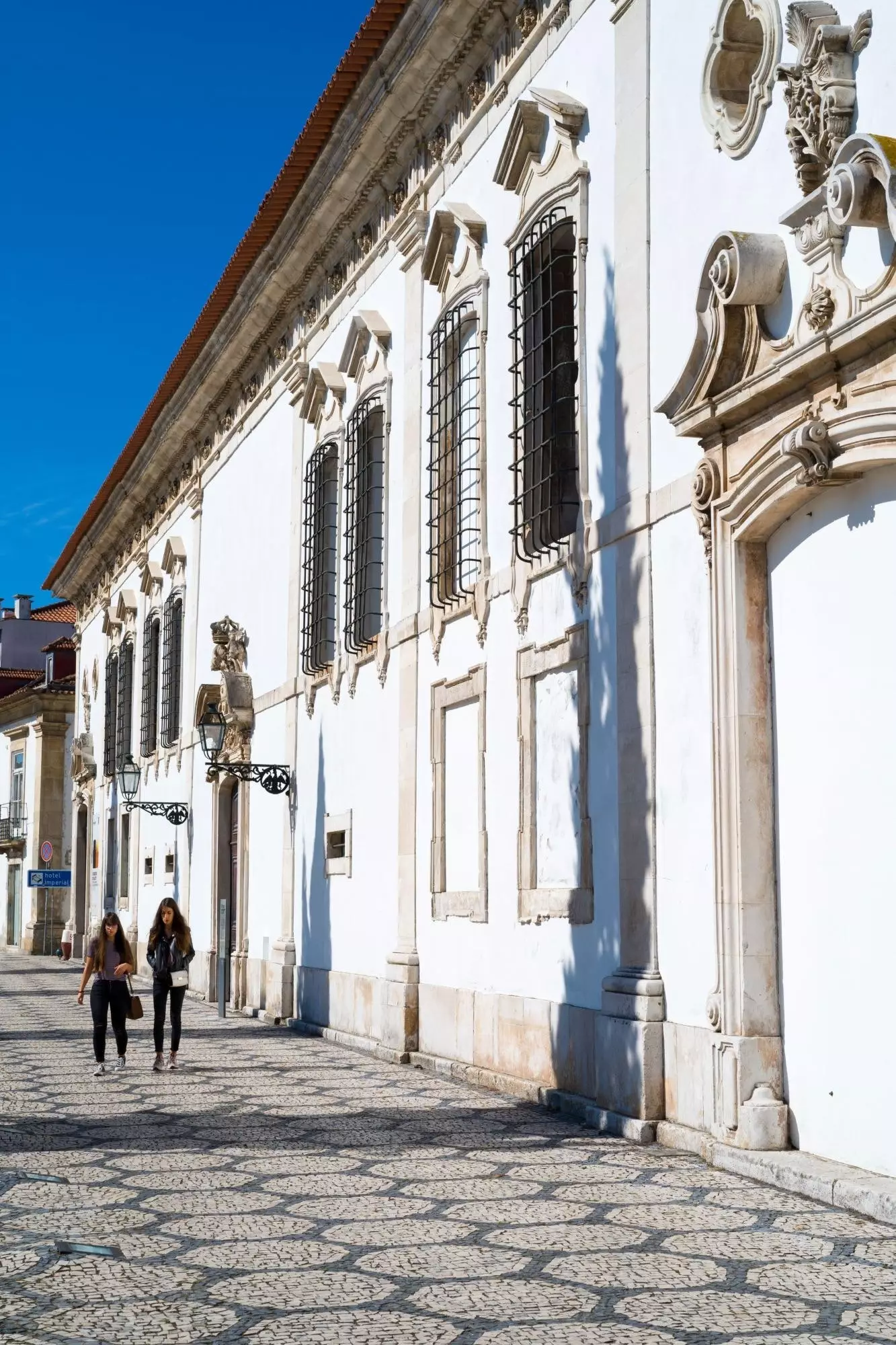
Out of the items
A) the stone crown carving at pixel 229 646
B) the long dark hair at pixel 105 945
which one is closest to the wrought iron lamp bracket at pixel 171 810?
the stone crown carving at pixel 229 646

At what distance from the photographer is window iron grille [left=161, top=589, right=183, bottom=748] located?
22.6 m

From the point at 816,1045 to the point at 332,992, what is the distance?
7.91 meters

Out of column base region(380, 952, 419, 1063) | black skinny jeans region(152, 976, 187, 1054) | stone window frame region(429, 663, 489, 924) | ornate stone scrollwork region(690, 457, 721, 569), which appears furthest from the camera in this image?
column base region(380, 952, 419, 1063)

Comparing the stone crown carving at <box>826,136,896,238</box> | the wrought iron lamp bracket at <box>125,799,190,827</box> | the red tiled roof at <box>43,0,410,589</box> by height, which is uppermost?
the red tiled roof at <box>43,0,410,589</box>

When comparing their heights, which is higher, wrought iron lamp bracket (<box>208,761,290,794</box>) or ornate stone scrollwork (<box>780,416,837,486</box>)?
ornate stone scrollwork (<box>780,416,837,486</box>)

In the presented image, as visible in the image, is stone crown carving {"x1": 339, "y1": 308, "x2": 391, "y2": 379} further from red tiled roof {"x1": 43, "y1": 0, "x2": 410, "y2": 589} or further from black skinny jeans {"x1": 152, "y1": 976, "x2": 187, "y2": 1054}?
black skinny jeans {"x1": 152, "y1": 976, "x2": 187, "y2": 1054}

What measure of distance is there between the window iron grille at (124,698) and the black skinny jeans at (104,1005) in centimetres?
1582

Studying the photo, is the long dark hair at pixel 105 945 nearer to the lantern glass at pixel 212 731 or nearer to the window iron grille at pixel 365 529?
the window iron grille at pixel 365 529

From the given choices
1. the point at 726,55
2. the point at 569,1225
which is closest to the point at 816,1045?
the point at 569,1225

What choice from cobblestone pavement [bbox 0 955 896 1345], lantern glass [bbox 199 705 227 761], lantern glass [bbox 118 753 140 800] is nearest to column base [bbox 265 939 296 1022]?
lantern glass [bbox 199 705 227 761]

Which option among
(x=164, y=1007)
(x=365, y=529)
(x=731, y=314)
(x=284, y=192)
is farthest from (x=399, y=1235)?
(x=284, y=192)

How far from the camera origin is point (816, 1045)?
270 inches

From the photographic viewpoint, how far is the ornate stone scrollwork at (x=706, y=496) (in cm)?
759

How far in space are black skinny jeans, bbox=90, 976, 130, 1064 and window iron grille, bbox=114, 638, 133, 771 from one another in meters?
15.8
